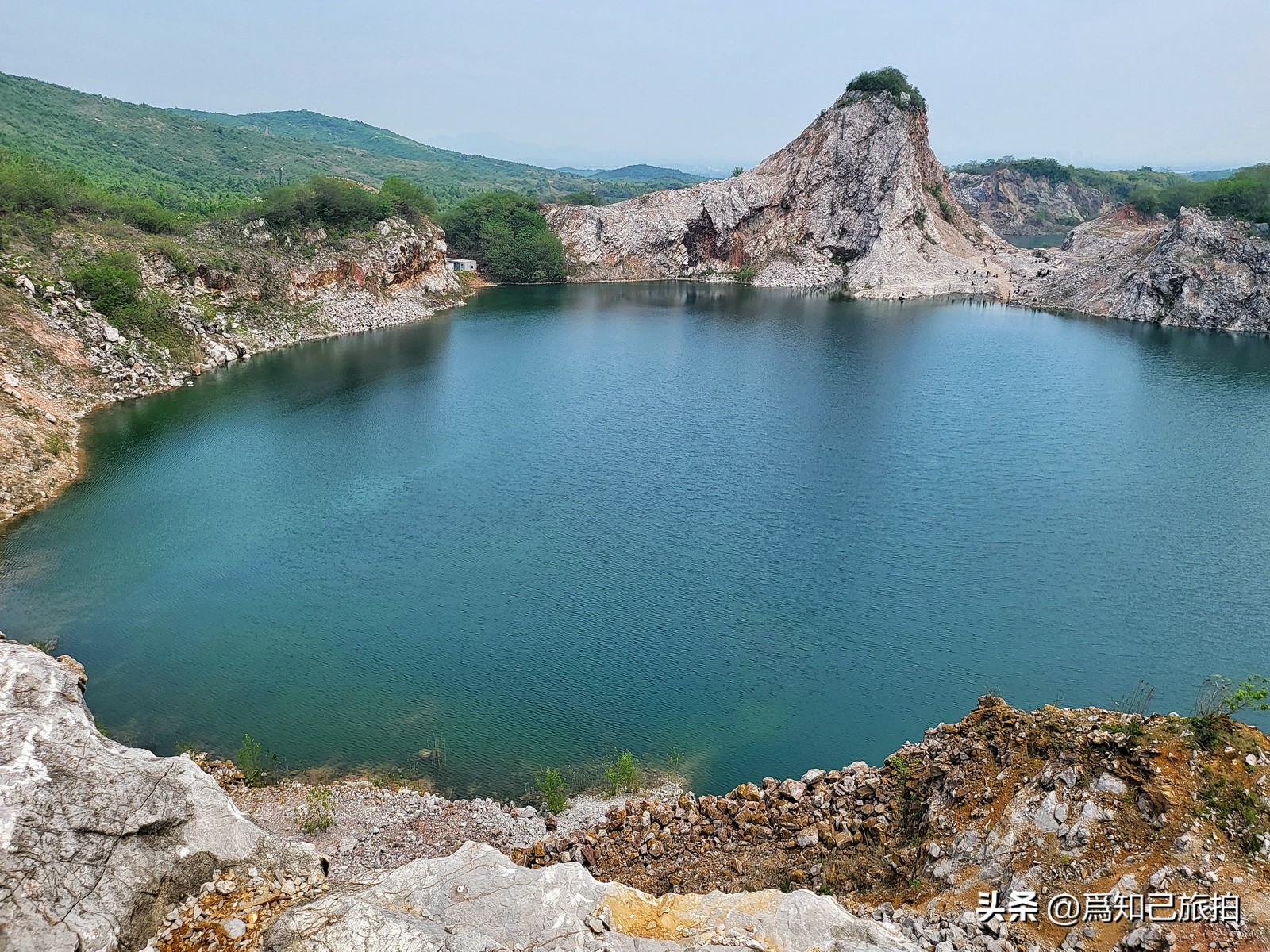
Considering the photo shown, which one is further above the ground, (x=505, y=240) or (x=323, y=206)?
(x=505, y=240)

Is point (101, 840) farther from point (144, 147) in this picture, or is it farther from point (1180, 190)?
point (144, 147)

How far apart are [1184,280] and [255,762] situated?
97486 millimetres

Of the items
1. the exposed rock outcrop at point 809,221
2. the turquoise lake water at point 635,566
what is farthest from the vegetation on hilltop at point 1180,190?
the turquoise lake water at point 635,566

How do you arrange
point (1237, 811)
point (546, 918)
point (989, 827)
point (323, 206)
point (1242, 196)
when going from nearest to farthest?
1. point (546, 918)
2. point (1237, 811)
3. point (989, 827)
4. point (323, 206)
5. point (1242, 196)

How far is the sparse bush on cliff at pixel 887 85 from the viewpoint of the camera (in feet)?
374

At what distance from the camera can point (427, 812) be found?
19.3 m

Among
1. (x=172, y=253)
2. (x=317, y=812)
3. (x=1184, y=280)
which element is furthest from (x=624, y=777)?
(x=1184, y=280)

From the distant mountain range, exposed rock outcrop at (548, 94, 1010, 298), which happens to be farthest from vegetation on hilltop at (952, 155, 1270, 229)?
the distant mountain range

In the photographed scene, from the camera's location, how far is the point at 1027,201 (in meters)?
187

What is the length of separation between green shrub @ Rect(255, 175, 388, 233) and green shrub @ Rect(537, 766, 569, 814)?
69.5 m

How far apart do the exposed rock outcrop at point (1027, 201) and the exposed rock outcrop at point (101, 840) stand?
7829 inches

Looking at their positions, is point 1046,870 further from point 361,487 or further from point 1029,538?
point 361,487

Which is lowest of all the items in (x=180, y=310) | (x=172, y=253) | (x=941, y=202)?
(x=180, y=310)

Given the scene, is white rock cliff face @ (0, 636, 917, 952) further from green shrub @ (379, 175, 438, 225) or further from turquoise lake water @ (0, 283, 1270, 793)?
green shrub @ (379, 175, 438, 225)
